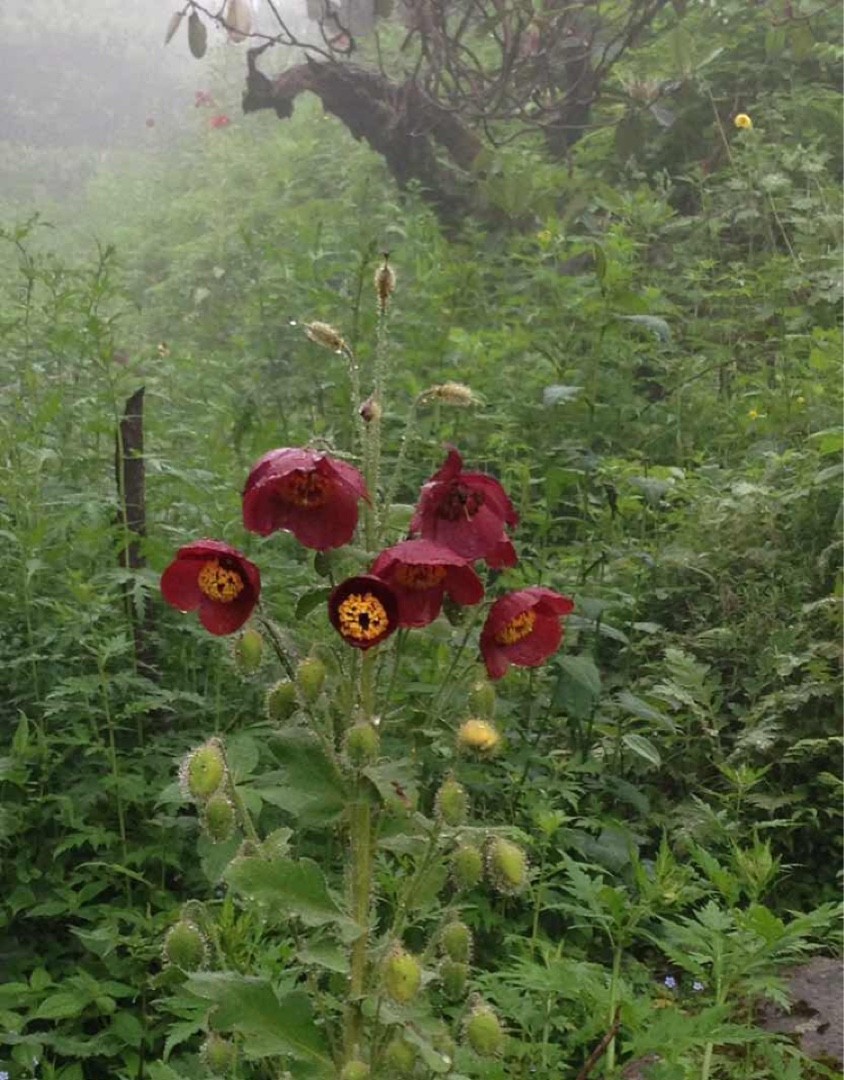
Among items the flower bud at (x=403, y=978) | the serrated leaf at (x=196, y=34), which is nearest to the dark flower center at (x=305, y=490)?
the flower bud at (x=403, y=978)

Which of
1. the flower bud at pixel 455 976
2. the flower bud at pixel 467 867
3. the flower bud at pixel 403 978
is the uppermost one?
the flower bud at pixel 467 867

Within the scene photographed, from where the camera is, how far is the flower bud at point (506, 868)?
135 cm

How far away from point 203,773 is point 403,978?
291mm

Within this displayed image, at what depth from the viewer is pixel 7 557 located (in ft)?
8.36

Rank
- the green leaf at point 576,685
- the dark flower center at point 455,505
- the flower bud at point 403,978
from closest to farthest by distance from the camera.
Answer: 1. the flower bud at point 403,978
2. the dark flower center at point 455,505
3. the green leaf at point 576,685

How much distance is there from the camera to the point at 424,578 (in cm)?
133

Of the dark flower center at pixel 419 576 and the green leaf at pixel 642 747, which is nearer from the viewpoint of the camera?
the dark flower center at pixel 419 576

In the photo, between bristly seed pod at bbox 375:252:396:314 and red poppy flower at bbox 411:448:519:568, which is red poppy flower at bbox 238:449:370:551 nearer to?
red poppy flower at bbox 411:448:519:568

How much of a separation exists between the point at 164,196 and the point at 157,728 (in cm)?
936

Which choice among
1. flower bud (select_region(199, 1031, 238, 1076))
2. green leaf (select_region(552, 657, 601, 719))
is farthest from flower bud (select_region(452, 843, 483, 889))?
green leaf (select_region(552, 657, 601, 719))

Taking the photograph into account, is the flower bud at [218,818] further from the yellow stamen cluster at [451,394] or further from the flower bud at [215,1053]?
the yellow stamen cluster at [451,394]

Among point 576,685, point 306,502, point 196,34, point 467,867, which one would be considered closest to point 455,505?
point 306,502

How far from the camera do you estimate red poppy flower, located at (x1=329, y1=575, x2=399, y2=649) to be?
1.28 metres

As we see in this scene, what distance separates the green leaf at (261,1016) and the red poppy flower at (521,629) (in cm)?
41
